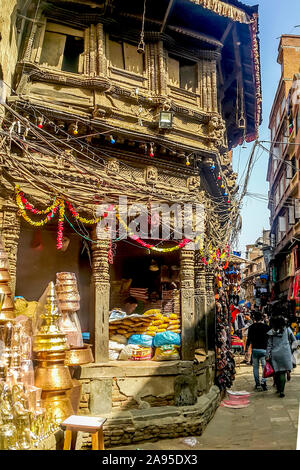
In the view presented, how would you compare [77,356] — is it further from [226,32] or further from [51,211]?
[226,32]

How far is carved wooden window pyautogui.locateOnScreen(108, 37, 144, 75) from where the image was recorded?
928 cm

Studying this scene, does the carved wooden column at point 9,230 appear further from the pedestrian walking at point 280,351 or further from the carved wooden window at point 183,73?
the pedestrian walking at point 280,351

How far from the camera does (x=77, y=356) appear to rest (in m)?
6.58

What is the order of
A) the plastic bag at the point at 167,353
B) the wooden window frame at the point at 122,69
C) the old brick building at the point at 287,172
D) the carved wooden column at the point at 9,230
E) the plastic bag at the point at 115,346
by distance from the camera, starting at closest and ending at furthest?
the carved wooden column at the point at 9,230, the plastic bag at the point at 167,353, the plastic bag at the point at 115,346, the wooden window frame at the point at 122,69, the old brick building at the point at 287,172

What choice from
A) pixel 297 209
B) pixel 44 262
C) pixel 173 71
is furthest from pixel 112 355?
pixel 297 209

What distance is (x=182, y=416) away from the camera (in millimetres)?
7492

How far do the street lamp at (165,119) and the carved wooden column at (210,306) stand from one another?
12.6 ft

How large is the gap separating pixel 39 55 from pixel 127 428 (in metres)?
Answer: 7.67

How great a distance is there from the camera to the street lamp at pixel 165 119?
8.86 meters

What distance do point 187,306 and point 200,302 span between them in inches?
46.3

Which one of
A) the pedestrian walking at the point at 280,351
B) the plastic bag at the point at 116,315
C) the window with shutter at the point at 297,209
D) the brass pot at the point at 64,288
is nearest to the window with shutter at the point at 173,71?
the plastic bag at the point at 116,315

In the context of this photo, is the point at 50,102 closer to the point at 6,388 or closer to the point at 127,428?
the point at 6,388

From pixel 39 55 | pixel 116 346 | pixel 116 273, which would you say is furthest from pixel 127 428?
pixel 39 55
